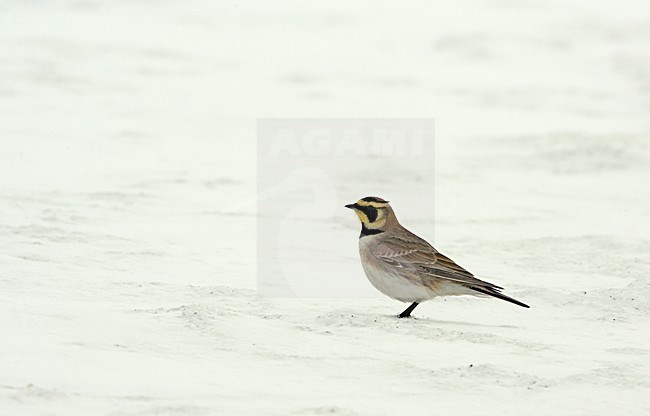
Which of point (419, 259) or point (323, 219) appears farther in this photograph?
point (323, 219)

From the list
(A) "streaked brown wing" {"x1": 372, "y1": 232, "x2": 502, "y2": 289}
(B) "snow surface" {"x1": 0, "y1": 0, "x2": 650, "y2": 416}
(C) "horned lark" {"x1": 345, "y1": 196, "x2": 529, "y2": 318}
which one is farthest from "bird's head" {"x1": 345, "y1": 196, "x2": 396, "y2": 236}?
(B) "snow surface" {"x1": 0, "y1": 0, "x2": 650, "y2": 416}

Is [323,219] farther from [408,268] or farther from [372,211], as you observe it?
[408,268]

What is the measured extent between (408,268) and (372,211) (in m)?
0.48

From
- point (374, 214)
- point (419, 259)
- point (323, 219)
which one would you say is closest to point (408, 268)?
point (419, 259)

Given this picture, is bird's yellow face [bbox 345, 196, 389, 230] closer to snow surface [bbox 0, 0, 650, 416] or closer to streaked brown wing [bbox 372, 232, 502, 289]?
streaked brown wing [bbox 372, 232, 502, 289]

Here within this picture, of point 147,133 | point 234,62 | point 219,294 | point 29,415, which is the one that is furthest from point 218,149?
point 29,415

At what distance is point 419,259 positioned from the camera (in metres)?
6.46

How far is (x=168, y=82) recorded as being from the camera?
50.5ft

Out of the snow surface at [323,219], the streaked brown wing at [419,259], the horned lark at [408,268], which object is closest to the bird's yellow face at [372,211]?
the horned lark at [408,268]

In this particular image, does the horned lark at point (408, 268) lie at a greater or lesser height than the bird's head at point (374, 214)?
lesser

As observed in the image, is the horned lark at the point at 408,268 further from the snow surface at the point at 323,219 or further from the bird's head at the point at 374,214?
the snow surface at the point at 323,219

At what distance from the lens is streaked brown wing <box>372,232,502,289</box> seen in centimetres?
637

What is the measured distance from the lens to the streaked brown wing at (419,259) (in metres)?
6.37

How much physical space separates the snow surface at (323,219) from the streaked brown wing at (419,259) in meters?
0.31
